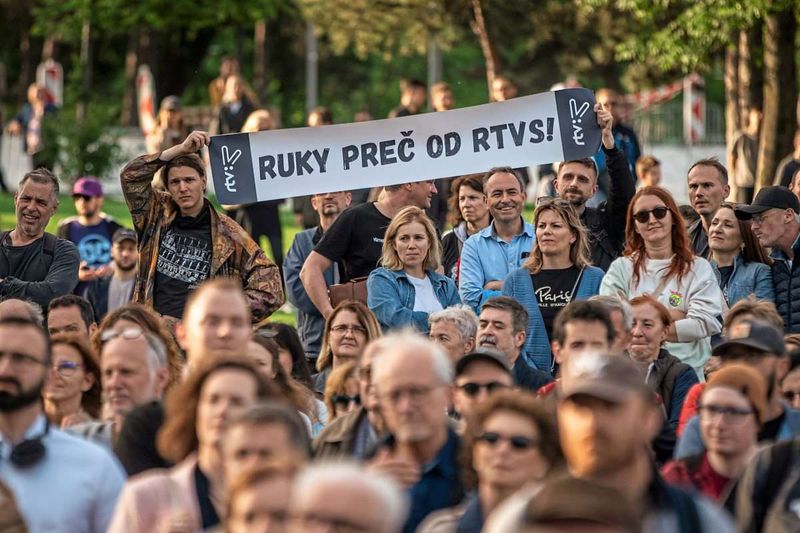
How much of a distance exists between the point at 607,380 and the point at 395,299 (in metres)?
5.65

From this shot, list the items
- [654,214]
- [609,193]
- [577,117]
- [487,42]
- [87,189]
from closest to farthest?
[654,214] < [609,193] < [577,117] < [87,189] < [487,42]

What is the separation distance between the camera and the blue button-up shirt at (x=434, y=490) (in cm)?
729

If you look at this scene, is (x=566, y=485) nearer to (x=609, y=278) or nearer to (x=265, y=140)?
(x=609, y=278)

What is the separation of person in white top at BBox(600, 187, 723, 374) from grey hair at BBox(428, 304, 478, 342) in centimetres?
104

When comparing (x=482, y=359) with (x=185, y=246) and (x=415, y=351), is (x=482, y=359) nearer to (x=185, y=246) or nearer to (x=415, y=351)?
(x=415, y=351)

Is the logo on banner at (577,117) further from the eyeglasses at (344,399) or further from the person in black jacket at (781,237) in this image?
the eyeglasses at (344,399)

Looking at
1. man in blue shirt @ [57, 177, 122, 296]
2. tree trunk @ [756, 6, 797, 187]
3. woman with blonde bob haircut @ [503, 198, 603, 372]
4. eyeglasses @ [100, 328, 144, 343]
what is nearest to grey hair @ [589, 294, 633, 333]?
woman with blonde bob haircut @ [503, 198, 603, 372]

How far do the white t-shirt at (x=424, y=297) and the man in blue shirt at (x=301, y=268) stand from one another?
1287 mm

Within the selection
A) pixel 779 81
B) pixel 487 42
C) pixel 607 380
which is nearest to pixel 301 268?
pixel 607 380

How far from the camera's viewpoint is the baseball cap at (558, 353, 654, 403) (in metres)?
6.21

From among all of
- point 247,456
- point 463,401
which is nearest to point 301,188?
point 463,401

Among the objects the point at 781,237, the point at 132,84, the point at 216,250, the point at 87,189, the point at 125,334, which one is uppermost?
the point at 132,84

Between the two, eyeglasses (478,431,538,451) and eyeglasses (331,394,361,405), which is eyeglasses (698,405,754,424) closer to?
eyeglasses (478,431,538,451)

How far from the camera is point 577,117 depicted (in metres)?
13.2
